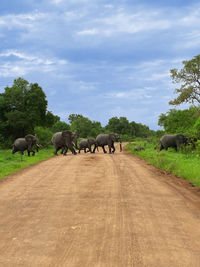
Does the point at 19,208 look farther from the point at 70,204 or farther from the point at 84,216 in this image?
the point at 84,216

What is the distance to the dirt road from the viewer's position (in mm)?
3592

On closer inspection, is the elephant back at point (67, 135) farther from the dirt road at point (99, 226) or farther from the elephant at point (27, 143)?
the dirt road at point (99, 226)

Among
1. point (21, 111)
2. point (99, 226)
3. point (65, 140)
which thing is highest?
point (21, 111)

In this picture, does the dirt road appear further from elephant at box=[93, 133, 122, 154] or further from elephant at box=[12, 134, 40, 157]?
elephant at box=[93, 133, 122, 154]

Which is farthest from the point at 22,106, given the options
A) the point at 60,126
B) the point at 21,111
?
the point at 60,126

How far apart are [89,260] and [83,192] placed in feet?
13.2

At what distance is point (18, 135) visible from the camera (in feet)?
140

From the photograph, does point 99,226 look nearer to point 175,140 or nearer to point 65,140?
point 65,140

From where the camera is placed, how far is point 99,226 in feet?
15.5

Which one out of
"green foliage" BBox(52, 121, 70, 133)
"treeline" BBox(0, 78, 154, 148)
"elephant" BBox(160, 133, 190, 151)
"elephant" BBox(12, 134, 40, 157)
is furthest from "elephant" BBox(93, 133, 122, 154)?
"green foliage" BBox(52, 121, 70, 133)

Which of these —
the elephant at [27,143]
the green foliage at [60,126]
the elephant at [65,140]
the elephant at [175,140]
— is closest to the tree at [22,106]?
the elephant at [27,143]

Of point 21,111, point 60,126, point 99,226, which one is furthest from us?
point 60,126

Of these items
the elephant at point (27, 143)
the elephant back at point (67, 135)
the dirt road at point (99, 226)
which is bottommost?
the dirt road at point (99, 226)

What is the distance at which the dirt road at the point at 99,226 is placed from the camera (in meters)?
3.59
